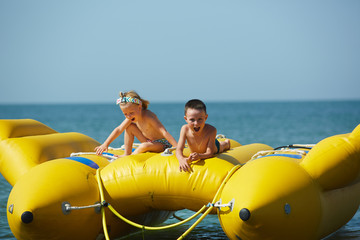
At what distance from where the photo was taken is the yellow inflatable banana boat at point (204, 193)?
3471mm

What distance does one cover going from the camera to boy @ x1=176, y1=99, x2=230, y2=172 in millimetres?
4064

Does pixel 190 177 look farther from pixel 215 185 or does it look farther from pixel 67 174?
pixel 67 174

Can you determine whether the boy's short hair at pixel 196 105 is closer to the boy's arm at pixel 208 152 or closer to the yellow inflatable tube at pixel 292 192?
the boy's arm at pixel 208 152

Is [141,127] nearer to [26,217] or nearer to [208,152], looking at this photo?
[208,152]

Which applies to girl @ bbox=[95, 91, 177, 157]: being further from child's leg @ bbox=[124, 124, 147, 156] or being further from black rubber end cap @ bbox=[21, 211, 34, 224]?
black rubber end cap @ bbox=[21, 211, 34, 224]

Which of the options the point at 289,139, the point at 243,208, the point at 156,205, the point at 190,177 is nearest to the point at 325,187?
the point at 243,208

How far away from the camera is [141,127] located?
16.1ft

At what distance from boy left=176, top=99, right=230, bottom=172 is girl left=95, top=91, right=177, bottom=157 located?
1.72 ft

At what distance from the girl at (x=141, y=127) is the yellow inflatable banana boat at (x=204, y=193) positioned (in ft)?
1.34

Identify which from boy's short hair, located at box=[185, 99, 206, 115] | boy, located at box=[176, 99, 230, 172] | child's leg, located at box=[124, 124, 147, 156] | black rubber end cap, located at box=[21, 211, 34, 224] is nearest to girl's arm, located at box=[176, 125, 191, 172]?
boy, located at box=[176, 99, 230, 172]

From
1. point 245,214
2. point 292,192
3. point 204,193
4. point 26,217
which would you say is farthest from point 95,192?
point 292,192

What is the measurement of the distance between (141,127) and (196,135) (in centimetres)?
91

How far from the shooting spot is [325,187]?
372 centimetres

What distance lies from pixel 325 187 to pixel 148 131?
72.6 inches
